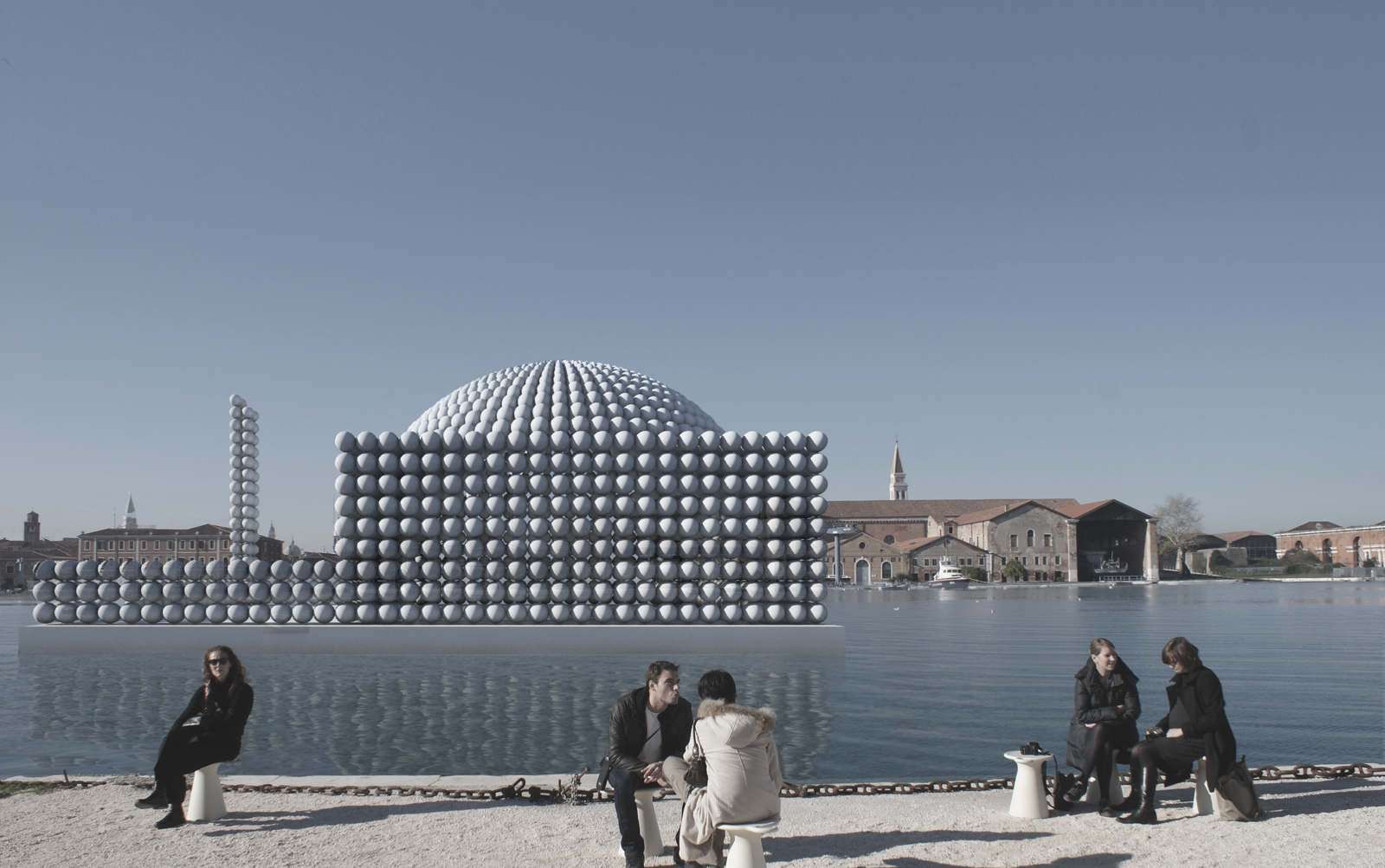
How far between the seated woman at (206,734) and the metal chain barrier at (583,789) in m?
1.08

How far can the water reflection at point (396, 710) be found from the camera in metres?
13.1

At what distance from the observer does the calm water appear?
13078 millimetres

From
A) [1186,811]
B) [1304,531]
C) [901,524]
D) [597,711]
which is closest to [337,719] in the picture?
[597,711]

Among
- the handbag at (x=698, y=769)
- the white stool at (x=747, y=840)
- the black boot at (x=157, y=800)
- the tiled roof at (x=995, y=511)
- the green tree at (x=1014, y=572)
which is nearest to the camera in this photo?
the white stool at (x=747, y=840)

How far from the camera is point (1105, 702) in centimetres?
945

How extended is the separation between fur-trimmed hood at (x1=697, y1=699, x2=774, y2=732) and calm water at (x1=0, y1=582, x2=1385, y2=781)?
4.63 metres

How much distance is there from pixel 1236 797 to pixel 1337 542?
148722mm

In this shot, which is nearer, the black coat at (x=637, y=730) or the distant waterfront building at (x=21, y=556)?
the black coat at (x=637, y=730)

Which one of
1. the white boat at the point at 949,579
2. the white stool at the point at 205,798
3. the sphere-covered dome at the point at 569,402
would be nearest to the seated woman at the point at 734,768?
the white stool at the point at 205,798

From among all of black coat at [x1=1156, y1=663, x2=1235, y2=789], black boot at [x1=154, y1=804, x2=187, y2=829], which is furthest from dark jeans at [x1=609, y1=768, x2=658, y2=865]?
black coat at [x1=1156, y1=663, x2=1235, y2=789]

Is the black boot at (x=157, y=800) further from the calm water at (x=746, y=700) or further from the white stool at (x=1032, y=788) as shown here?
the white stool at (x=1032, y=788)

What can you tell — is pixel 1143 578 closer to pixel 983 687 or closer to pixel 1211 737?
pixel 983 687

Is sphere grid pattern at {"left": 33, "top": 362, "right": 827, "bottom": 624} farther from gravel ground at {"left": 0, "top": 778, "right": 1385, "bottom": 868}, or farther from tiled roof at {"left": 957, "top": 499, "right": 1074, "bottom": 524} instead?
tiled roof at {"left": 957, "top": 499, "right": 1074, "bottom": 524}

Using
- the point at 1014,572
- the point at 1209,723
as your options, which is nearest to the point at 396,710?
the point at 1209,723
